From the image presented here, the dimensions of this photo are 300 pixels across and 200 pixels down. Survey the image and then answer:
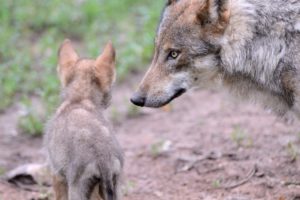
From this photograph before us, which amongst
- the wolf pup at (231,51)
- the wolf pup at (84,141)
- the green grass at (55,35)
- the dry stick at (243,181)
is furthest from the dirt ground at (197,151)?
the wolf pup at (84,141)

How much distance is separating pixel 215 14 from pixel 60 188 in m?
1.95

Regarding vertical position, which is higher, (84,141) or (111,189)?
(84,141)

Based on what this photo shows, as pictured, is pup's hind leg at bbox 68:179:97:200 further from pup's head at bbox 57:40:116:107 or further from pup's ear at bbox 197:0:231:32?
pup's ear at bbox 197:0:231:32

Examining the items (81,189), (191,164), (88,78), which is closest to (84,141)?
(81,189)

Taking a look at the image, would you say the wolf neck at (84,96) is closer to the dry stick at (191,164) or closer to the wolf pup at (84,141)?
the wolf pup at (84,141)

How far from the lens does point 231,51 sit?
621 cm

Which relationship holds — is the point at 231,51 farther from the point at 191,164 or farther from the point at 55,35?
the point at 55,35

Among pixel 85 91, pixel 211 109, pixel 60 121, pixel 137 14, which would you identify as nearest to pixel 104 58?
pixel 85 91

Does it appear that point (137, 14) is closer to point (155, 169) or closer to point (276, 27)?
point (155, 169)

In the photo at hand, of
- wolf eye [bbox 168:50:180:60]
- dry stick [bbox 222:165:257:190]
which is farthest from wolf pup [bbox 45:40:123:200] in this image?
dry stick [bbox 222:165:257:190]

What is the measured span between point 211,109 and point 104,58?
Answer: 2934mm

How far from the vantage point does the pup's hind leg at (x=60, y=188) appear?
5715 millimetres

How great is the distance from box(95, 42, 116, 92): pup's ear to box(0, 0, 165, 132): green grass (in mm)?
2577

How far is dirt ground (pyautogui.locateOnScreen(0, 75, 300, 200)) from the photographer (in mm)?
6836
